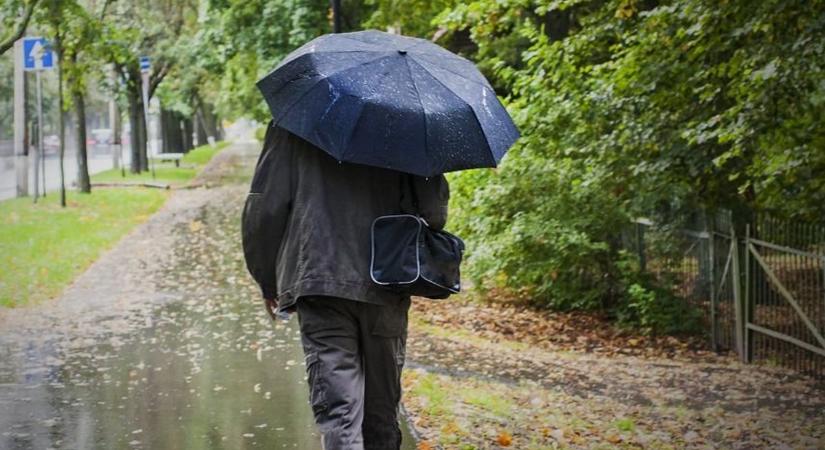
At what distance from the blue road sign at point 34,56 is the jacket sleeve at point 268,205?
56.3 ft

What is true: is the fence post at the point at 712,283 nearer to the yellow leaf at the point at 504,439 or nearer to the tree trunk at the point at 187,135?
the yellow leaf at the point at 504,439

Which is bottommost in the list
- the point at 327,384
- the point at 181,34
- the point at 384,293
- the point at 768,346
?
the point at 768,346

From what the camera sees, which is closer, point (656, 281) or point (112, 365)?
point (112, 365)

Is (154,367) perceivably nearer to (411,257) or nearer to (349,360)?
(349,360)

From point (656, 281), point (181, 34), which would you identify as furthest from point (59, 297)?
point (181, 34)

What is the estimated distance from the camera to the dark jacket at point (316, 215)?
4270 millimetres

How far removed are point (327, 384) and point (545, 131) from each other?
7.97 meters

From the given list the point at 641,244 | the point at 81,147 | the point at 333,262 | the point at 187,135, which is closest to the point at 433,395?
the point at 333,262

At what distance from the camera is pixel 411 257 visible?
4.32 metres

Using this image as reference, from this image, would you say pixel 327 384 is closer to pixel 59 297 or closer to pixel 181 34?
pixel 59 297

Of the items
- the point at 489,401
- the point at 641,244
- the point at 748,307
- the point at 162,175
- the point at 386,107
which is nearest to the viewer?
the point at 386,107

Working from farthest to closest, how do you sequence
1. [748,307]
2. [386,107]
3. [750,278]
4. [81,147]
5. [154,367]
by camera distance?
[81,147]
[748,307]
[750,278]
[154,367]
[386,107]

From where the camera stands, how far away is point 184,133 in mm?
58656

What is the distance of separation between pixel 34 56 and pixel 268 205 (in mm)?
17561
